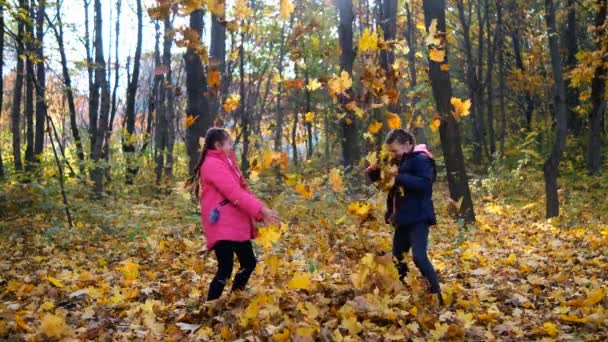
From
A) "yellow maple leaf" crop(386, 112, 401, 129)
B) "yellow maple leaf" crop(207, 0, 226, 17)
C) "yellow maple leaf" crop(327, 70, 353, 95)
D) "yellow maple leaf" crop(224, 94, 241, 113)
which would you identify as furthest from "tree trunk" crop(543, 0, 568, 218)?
"yellow maple leaf" crop(207, 0, 226, 17)

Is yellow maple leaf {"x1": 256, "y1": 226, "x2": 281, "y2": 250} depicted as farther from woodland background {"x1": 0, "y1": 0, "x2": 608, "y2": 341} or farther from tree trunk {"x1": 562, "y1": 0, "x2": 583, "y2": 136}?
tree trunk {"x1": 562, "y1": 0, "x2": 583, "y2": 136}

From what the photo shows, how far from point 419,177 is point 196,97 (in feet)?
21.8

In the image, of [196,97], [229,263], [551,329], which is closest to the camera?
[551,329]

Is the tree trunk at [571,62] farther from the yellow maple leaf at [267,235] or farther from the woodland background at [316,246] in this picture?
the yellow maple leaf at [267,235]

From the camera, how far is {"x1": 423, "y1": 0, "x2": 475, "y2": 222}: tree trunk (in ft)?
33.1

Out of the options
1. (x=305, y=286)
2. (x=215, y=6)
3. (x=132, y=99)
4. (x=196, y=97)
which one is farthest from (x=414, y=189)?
(x=132, y=99)

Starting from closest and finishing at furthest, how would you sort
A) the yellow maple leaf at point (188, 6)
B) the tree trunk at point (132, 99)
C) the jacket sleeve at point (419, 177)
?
the yellow maple leaf at point (188, 6) → the jacket sleeve at point (419, 177) → the tree trunk at point (132, 99)

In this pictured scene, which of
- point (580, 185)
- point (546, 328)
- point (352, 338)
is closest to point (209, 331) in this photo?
point (352, 338)

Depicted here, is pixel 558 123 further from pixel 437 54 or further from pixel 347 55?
pixel 437 54

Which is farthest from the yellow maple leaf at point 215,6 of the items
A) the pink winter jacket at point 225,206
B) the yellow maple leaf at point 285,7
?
the pink winter jacket at point 225,206

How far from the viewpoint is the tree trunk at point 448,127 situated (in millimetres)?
10078

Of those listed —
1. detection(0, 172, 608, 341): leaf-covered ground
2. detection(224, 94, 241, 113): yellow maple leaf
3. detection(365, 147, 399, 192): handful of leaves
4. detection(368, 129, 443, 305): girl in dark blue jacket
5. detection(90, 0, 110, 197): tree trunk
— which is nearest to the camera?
detection(0, 172, 608, 341): leaf-covered ground

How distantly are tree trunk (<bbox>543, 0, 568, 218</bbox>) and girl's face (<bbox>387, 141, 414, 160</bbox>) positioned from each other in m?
7.40

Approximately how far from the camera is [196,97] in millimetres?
10477
